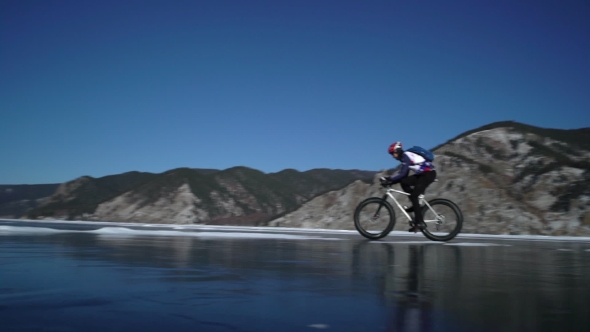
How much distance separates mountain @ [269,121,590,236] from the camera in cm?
3228

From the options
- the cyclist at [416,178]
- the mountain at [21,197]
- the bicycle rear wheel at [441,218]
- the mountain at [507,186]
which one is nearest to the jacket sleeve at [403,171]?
the cyclist at [416,178]

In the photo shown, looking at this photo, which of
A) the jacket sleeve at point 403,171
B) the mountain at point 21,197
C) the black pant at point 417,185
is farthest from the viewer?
the mountain at point 21,197

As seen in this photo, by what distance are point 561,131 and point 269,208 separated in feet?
117

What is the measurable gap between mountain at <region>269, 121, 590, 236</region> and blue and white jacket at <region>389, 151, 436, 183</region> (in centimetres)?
2191

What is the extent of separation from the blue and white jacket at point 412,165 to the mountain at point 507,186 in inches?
863

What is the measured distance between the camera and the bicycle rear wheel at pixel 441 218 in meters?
12.2

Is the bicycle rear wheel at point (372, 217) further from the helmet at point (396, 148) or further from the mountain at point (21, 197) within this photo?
the mountain at point (21, 197)

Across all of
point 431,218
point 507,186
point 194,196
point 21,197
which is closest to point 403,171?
point 431,218

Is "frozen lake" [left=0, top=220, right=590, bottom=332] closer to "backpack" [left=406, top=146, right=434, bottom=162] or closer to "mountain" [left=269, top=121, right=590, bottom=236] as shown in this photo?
"backpack" [left=406, top=146, right=434, bottom=162]

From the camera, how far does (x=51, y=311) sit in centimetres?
331

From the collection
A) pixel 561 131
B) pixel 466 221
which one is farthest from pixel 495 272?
pixel 561 131

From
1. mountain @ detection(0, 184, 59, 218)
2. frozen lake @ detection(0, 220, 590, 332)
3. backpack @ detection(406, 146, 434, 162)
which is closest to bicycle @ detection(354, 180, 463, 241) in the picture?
backpack @ detection(406, 146, 434, 162)

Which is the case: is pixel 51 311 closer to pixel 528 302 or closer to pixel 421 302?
pixel 421 302

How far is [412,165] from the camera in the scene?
12.4m
